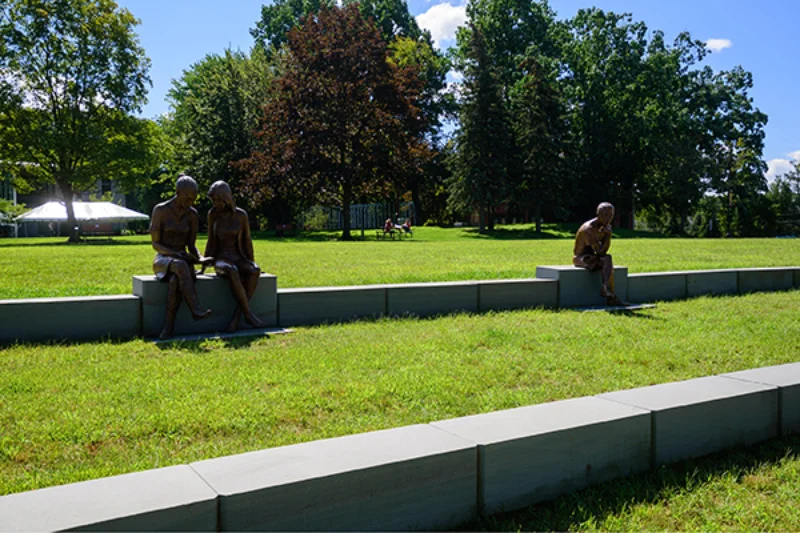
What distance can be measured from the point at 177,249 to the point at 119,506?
5.48 m

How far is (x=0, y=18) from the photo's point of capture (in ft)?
105

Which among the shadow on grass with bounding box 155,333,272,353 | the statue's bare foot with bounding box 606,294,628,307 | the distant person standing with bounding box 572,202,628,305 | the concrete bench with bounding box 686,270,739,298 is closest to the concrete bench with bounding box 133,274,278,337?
the shadow on grass with bounding box 155,333,272,353

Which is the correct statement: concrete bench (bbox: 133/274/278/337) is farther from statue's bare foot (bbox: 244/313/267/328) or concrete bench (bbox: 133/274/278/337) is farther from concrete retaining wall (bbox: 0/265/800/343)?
statue's bare foot (bbox: 244/313/267/328)

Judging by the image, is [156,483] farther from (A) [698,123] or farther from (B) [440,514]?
(A) [698,123]

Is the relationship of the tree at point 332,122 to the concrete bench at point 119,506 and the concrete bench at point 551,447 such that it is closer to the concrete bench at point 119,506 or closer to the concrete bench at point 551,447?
the concrete bench at point 551,447

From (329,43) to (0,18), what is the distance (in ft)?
52.2

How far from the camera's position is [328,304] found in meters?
8.55

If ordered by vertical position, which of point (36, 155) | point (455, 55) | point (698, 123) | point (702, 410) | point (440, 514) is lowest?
point (440, 514)

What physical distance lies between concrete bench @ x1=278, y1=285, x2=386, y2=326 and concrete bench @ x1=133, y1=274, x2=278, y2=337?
18cm

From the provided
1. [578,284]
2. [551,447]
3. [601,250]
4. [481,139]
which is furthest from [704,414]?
[481,139]

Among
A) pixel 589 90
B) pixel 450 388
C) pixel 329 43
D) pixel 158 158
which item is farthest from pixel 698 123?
pixel 450 388

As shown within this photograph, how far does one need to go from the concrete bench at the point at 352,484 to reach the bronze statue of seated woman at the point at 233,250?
4664mm

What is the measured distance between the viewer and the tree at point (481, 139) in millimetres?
38969

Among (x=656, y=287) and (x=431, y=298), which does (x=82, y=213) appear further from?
→ (x=656, y=287)
